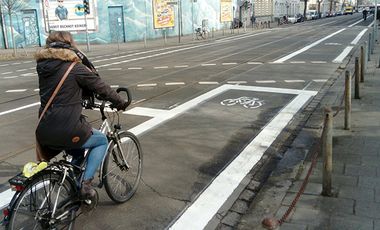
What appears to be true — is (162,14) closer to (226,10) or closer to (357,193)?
(226,10)

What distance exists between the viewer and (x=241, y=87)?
1173cm

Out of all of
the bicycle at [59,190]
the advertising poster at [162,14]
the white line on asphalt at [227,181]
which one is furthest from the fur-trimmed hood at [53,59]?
the advertising poster at [162,14]

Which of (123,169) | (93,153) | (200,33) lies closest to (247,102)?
(123,169)

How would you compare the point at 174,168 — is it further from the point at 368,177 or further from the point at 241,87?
the point at 241,87

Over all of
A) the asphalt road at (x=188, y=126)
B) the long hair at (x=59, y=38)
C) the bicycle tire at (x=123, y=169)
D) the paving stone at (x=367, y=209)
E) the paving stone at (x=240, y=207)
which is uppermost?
the long hair at (x=59, y=38)

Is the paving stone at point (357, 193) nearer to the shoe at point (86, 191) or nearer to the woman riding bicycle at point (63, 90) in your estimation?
the shoe at point (86, 191)

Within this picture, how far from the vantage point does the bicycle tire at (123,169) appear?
14.0 feet

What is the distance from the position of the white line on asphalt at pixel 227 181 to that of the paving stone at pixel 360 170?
1.22m

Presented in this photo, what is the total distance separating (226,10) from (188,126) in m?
44.6

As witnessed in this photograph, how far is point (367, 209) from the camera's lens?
415cm

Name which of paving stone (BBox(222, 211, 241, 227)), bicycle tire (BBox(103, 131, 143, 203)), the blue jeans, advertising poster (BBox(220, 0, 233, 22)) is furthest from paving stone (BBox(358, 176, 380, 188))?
advertising poster (BBox(220, 0, 233, 22))

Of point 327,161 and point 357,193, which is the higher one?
point 327,161

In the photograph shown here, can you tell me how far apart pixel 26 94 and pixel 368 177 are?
9.59m

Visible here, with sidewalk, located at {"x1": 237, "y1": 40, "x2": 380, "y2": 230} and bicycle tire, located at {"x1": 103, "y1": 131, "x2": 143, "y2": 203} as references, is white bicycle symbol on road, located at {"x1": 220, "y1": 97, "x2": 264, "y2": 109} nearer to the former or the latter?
sidewalk, located at {"x1": 237, "y1": 40, "x2": 380, "y2": 230}
